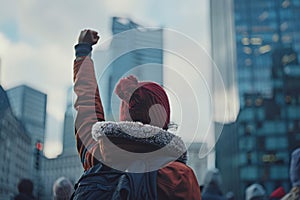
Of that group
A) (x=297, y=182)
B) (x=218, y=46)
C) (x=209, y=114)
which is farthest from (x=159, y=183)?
(x=218, y=46)

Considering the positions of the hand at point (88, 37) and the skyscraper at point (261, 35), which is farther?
the skyscraper at point (261, 35)

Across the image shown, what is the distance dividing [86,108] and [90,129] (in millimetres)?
85

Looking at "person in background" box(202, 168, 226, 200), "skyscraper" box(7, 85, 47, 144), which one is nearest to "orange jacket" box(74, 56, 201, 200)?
"person in background" box(202, 168, 226, 200)

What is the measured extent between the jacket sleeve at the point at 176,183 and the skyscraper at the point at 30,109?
16165 millimetres

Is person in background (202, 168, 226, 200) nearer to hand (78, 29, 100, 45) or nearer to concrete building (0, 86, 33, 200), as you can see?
hand (78, 29, 100, 45)

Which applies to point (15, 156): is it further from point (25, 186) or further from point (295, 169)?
point (295, 169)

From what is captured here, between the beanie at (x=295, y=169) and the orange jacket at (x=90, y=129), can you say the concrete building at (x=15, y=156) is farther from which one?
the orange jacket at (x=90, y=129)

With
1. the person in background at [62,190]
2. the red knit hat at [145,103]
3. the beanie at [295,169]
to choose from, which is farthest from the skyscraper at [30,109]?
the red knit hat at [145,103]

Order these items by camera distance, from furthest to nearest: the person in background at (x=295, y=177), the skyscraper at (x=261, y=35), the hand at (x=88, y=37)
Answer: the skyscraper at (x=261, y=35)
the person in background at (x=295, y=177)
the hand at (x=88, y=37)

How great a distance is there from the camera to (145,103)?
2.13m

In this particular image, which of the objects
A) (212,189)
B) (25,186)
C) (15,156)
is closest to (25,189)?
(25,186)

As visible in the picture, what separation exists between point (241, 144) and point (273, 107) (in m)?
5.43

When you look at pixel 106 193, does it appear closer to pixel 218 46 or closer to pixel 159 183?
pixel 159 183

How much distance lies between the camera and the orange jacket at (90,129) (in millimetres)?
2057
